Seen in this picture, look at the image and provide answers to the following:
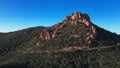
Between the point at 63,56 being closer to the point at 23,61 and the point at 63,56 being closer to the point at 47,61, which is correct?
the point at 47,61

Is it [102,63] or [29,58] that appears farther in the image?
[29,58]

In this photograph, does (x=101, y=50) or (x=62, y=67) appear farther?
(x=101, y=50)

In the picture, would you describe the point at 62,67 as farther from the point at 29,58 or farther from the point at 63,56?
the point at 29,58

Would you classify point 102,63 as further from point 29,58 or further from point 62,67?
point 29,58

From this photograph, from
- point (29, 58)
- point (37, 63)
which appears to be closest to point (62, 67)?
point (37, 63)

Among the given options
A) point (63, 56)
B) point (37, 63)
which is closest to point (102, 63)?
point (63, 56)

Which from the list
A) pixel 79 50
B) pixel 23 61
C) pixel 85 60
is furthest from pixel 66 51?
pixel 23 61

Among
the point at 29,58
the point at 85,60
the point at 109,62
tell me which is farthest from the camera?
the point at 29,58

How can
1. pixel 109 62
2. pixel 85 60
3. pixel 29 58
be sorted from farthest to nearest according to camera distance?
pixel 29 58, pixel 85 60, pixel 109 62
